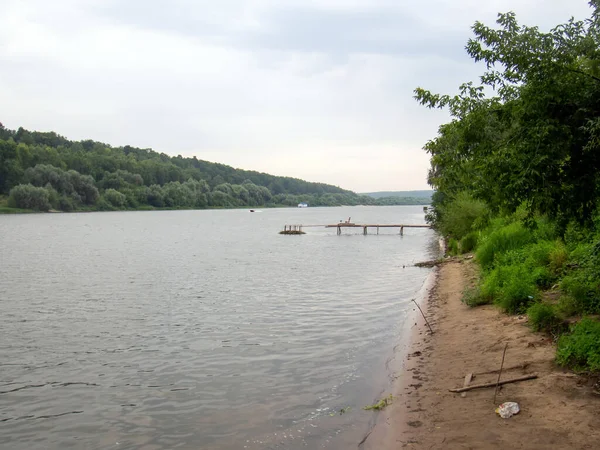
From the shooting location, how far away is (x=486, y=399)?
7621mm

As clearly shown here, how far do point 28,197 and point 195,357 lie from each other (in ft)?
399

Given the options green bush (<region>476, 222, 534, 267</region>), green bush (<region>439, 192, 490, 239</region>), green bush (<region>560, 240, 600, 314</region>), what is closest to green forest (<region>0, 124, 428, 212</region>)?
green bush (<region>439, 192, 490, 239</region>)

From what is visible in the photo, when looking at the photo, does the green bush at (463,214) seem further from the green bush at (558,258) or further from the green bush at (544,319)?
the green bush at (544,319)

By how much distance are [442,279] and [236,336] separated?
419 inches

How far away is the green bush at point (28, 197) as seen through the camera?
117m

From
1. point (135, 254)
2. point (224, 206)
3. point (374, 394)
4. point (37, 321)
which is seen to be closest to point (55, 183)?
point (224, 206)

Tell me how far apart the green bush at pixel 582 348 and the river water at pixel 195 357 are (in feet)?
10.4

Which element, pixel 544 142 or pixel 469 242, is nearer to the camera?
A: pixel 544 142

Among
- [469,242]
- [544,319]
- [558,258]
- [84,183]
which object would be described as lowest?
[544,319]

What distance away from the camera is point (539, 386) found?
24.8 feet

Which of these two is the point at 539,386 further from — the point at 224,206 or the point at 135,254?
the point at 224,206

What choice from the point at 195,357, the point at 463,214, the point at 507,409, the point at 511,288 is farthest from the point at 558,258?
the point at 463,214

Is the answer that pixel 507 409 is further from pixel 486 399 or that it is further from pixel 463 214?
pixel 463 214

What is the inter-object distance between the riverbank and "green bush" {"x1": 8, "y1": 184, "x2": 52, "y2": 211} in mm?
124609
